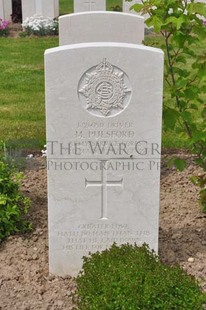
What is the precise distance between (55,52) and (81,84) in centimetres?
24

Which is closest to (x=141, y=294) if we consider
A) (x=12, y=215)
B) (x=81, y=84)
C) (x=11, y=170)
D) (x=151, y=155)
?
(x=151, y=155)

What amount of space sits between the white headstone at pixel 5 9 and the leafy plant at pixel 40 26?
151 centimetres

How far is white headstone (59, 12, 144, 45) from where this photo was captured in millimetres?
5473

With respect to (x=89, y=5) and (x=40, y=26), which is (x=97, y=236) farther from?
(x=89, y=5)

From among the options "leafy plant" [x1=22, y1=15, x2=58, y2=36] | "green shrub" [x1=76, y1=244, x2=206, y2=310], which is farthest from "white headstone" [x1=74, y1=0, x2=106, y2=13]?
"green shrub" [x1=76, y1=244, x2=206, y2=310]

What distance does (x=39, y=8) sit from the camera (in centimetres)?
1464

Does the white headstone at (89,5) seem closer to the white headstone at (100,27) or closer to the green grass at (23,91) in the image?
the green grass at (23,91)

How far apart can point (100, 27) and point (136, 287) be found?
10.2ft

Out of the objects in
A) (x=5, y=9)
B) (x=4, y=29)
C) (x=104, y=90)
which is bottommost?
(x=4, y=29)

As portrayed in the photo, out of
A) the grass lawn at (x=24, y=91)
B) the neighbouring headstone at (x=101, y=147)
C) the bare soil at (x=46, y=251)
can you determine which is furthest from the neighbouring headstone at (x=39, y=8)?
the neighbouring headstone at (x=101, y=147)

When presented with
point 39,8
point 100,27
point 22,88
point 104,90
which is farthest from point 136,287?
point 39,8

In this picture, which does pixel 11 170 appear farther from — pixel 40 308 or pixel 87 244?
pixel 40 308

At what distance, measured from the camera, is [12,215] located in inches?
169

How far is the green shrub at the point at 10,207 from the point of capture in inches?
166
